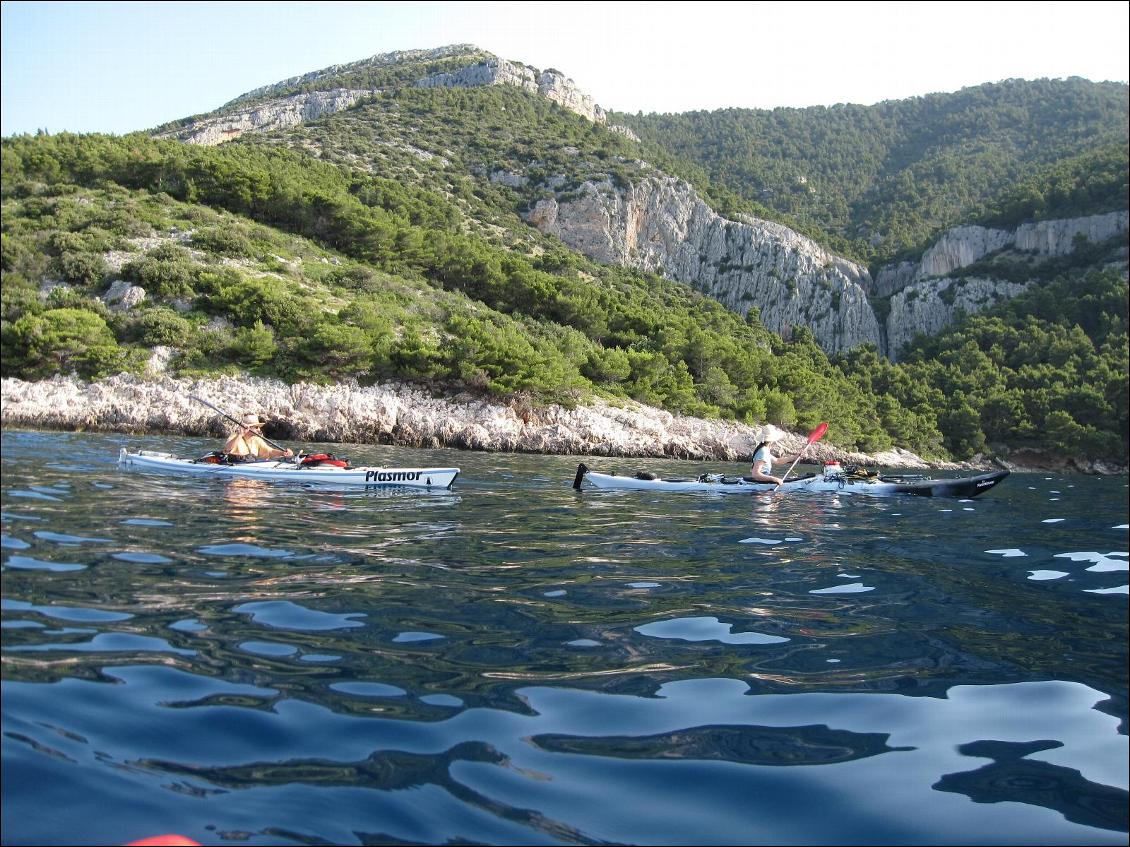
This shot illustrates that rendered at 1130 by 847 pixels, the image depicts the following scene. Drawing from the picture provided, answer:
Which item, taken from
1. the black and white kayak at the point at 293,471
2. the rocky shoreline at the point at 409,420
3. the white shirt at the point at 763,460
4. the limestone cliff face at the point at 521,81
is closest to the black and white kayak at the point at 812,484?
the white shirt at the point at 763,460

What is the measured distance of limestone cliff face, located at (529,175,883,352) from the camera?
92.4 metres

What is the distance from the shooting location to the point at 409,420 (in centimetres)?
3206

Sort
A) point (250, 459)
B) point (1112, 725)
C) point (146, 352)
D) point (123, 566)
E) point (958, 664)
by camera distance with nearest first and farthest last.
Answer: point (1112, 725) < point (958, 664) < point (123, 566) < point (250, 459) < point (146, 352)

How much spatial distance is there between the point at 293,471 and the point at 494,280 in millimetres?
38533

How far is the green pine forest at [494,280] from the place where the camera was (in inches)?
437

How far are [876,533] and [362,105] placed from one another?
116 m

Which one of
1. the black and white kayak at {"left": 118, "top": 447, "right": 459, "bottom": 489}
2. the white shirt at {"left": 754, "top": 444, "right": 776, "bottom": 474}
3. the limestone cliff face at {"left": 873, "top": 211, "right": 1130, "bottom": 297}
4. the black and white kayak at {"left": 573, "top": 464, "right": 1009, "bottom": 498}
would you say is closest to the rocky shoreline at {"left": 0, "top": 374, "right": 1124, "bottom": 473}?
the black and white kayak at {"left": 118, "top": 447, "right": 459, "bottom": 489}

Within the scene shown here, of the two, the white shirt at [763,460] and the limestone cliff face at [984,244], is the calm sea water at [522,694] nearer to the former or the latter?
the white shirt at [763,460]

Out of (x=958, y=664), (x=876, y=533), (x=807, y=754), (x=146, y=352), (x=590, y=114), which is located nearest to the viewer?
(x=807, y=754)

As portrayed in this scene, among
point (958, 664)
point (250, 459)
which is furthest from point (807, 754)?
point (250, 459)

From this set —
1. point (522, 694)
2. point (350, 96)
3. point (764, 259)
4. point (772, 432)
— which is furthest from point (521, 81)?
point (522, 694)

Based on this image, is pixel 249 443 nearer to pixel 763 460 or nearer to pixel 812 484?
pixel 763 460

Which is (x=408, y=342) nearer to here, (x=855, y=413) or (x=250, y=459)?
(x=250, y=459)

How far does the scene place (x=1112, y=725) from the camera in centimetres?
372
